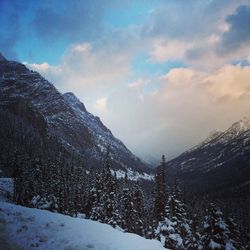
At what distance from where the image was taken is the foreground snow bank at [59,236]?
61.7 feet

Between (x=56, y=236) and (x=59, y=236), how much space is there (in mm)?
204

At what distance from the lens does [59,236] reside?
20.5 meters

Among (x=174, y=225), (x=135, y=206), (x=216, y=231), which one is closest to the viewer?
(x=216, y=231)

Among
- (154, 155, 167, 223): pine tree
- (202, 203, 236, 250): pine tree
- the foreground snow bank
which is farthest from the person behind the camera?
(154, 155, 167, 223): pine tree

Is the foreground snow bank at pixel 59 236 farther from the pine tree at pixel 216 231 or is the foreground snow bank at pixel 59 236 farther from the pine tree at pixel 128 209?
the pine tree at pixel 128 209

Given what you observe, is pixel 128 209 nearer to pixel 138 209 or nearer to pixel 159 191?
pixel 159 191

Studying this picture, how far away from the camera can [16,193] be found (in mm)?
86188

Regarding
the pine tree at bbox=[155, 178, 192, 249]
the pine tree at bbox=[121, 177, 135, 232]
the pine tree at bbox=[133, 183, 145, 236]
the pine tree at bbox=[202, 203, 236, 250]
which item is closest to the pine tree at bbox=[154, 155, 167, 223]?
the pine tree at bbox=[121, 177, 135, 232]

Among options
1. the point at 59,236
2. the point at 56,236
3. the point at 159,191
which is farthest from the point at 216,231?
the point at 159,191

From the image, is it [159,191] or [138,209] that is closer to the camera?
[159,191]

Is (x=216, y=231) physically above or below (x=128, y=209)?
below

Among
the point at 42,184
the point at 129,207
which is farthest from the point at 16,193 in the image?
the point at 129,207

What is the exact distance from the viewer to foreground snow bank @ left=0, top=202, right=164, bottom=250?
18797 mm

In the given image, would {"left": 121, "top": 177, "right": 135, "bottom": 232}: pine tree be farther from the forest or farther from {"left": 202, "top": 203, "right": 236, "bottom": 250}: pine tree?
{"left": 202, "top": 203, "right": 236, "bottom": 250}: pine tree
